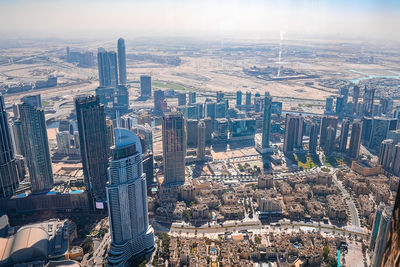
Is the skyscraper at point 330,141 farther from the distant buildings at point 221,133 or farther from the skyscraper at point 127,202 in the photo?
the skyscraper at point 127,202

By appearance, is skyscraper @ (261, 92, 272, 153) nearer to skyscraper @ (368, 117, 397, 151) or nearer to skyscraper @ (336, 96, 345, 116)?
skyscraper @ (368, 117, 397, 151)

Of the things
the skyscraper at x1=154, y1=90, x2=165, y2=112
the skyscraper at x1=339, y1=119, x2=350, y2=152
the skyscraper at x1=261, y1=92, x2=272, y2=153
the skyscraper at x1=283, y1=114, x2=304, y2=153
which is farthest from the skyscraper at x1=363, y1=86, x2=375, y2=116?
the skyscraper at x1=154, y1=90, x2=165, y2=112

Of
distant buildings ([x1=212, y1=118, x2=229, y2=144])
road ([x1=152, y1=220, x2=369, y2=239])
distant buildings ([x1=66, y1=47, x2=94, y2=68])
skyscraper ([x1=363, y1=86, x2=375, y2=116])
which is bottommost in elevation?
road ([x1=152, y1=220, x2=369, y2=239])

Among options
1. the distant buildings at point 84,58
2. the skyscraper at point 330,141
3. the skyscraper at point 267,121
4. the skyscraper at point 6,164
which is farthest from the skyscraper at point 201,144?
the distant buildings at point 84,58

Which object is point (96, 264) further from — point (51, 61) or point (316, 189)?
point (51, 61)

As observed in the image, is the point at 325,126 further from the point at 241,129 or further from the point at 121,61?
the point at 121,61

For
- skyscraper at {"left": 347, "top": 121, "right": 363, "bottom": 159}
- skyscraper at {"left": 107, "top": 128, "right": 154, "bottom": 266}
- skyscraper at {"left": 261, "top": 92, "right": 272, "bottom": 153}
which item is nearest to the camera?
skyscraper at {"left": 107, "top": 128, "right": 154, "bottom": 266}
